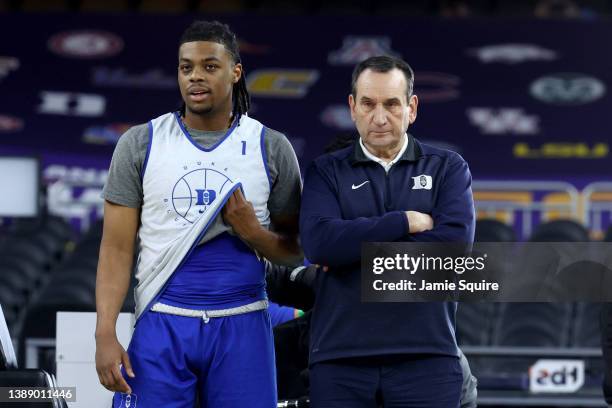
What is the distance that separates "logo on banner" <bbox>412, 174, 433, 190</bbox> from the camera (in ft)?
12.2

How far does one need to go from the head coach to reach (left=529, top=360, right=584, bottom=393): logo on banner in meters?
2.81

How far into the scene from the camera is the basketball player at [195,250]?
3.60 meters

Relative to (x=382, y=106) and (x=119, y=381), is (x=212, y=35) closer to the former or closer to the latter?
(x=382, y=106)

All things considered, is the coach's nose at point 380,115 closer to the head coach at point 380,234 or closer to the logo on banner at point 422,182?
the head coach at point 380,234

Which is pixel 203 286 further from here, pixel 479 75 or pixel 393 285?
pixel 479 75

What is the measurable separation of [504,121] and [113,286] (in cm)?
900

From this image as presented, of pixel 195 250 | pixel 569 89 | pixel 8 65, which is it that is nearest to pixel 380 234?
pixel 195 250

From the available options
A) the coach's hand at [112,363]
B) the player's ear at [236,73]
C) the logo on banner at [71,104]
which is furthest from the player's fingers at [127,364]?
the logo on banner at [71,104]

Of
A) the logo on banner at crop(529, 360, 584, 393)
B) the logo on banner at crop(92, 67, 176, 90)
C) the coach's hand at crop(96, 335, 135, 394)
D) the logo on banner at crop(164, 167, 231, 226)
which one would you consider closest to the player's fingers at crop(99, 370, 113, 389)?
the coach's hand at crop(96, 335, 135, 394)

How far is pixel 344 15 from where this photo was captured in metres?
12.5

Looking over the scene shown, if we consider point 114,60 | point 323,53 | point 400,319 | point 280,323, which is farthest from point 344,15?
point 400,319

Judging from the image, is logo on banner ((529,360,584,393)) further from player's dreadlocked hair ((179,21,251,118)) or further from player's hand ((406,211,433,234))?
player's dreadlocked hair ((179,21,251,118))

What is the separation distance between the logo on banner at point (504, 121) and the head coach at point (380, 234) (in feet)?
28.1

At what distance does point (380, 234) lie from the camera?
361 cm
